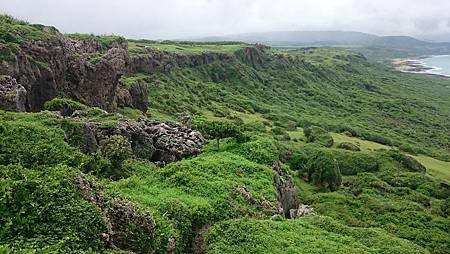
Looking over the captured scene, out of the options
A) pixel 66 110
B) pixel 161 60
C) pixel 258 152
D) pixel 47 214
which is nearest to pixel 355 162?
pixel 258 152

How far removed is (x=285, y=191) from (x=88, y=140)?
18477 millimetres

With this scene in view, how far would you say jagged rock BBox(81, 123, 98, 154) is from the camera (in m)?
37.9

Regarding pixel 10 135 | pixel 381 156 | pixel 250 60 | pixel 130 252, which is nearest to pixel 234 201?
pixel 130 252

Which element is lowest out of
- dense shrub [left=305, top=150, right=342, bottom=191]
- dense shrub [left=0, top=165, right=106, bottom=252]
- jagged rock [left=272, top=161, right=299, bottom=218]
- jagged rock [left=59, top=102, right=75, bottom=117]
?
dense shrub [left=305, top=150, right=342, bottom=191]

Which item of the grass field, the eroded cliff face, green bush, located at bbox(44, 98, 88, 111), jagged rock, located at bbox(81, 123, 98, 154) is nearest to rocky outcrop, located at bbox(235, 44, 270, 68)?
the grass field

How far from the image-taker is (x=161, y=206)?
30.1 meters

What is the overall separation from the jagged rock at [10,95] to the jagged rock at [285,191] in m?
23.4

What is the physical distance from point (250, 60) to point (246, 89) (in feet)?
113

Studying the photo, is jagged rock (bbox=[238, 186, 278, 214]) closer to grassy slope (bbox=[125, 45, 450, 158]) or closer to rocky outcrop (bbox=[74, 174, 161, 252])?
rocky outcrop (bbox=[74, 174, 161, 252])

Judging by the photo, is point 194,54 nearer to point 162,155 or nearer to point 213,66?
point 213,66

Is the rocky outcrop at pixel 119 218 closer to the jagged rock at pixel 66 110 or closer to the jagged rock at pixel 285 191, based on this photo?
the jagged rock at pixel 285 191

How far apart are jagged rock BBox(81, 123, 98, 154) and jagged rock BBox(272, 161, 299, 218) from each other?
52.1 feet

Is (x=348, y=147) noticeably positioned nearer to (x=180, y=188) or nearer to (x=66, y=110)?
(x=66, y=110)

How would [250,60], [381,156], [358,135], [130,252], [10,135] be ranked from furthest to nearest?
1. [250,60]
2. [358,135]
3. [381,156]
4. [10,135]
5. [130,252]
